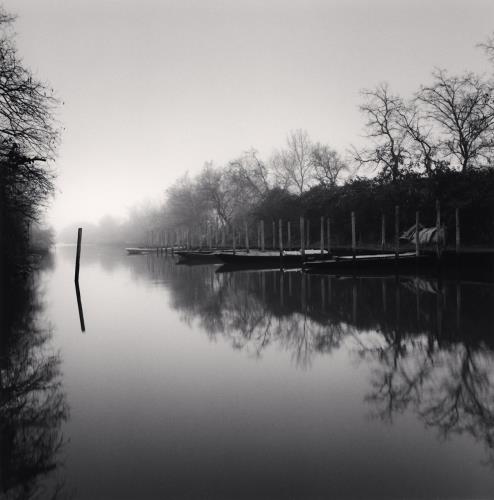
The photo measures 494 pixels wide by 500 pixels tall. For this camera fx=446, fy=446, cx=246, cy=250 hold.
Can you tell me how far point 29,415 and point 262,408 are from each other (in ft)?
8.11

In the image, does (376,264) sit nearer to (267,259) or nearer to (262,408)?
(267,259)

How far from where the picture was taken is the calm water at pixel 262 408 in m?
3.42

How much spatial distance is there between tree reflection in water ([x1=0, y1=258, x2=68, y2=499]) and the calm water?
0.02 metres

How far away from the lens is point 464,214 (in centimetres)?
2683

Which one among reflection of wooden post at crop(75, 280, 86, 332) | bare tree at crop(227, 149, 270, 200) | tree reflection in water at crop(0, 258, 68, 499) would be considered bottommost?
tree reflection in water at crop(0, 258, 68, 499)

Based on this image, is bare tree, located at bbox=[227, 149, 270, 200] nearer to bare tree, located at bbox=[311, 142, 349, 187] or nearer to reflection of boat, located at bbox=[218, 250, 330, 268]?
bare tree, located at bbox=[311, 142, 349, 187]

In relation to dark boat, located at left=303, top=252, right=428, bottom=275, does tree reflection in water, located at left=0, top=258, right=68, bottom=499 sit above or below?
below

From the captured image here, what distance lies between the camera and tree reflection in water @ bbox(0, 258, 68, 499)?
11.4ft

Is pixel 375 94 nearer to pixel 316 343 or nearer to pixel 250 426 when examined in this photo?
pixel 316 343

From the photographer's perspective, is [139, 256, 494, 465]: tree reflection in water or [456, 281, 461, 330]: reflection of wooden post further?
[456, 281, 461, 330]: reflection of wooden post

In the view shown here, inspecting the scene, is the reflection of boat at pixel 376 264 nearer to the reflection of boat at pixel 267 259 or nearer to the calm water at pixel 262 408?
the reflection of boat at pixel 267 259

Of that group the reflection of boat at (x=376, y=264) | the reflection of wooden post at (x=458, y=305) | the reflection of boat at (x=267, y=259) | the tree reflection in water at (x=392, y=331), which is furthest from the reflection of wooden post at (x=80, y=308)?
the reflection of boat at (x=267, y=259)

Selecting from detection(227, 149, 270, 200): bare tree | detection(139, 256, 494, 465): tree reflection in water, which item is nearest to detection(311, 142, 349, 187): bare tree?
detection(227, 149, 270, 200): bare tree

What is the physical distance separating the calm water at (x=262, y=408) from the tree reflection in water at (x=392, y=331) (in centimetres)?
4
